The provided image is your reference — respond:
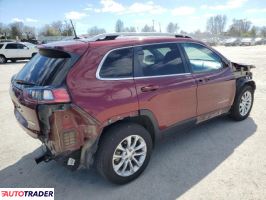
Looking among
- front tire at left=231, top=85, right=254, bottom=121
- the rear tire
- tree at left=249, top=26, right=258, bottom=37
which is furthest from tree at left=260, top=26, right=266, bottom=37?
front tire at left=231, top=85, right=254, bottom=121

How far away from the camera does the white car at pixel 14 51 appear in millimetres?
21047

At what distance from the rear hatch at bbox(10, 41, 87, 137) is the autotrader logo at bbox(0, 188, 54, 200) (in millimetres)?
712

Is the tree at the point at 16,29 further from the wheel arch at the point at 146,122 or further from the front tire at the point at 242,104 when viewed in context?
the wheel arch at the point at 146,122

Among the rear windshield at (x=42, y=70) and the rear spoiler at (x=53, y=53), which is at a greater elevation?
the rear spoiler at (x=53, y=53)

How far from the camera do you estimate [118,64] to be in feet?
10.3

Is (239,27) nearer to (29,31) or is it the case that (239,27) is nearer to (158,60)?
(29,31)

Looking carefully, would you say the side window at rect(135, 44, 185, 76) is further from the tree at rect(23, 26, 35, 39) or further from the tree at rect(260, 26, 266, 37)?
the tree at rect(260, 26, 266, 37)

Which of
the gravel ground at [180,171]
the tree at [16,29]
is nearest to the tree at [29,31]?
the tree at [16,29]

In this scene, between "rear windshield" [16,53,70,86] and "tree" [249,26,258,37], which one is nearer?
"rear windshield" [16,53,70,86]

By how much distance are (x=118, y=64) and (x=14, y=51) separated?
67.4ft

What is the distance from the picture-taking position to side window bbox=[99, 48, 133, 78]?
3.05 metres

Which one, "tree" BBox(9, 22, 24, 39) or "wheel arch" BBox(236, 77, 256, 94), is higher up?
"wheel arch" BBox(236, 77, 256, 94)

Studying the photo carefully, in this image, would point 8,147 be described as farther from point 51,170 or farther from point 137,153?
point 137,153

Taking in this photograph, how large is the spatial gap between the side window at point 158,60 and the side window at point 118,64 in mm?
111
